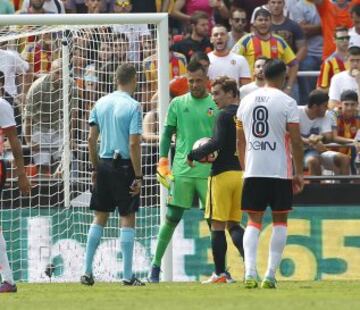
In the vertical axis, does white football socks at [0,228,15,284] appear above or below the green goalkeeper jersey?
below

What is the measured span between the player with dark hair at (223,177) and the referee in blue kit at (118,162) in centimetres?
65

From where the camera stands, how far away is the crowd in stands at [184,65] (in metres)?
16.8

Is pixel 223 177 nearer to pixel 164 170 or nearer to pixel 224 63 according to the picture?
Answer: pixel 164 170

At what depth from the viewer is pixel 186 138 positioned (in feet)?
49.2

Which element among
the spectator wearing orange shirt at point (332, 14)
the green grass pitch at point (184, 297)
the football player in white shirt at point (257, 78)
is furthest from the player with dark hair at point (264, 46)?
the green grass pitch at point (184, 297)

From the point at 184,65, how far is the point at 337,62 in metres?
2.13

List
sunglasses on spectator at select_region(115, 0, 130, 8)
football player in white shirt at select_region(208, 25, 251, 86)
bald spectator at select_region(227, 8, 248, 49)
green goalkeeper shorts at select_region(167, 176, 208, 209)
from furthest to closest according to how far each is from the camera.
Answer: sunglasses on spectator at select_region(115, 0, 130, 8)
bald spectator at select_region(227, 8, 248, 49)
football player in white shirt at select_region(208, 25, 251, 86)
green goalkeeper shorts at select_region(167, 176, 208, 209)

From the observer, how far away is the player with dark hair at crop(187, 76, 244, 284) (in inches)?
545

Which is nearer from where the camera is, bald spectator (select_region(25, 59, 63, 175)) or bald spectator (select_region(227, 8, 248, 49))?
bald spectator (select_region(25, 59, 63, 175))

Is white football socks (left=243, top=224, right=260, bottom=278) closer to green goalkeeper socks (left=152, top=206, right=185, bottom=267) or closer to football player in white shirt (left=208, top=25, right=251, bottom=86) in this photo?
green goalkeeper socks (left=152, top=206, right=185, bottom=267)

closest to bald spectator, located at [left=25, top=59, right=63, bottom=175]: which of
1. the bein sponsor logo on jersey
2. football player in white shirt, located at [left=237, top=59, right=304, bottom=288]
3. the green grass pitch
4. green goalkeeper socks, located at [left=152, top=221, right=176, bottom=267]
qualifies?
green goalkeeper socks, located at [left=152, top=221, right=176, bottom=267]

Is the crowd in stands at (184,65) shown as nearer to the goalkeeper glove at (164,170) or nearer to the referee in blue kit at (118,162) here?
the goalkeeper glove at (164,170)

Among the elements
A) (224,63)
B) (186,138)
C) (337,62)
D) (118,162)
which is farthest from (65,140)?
(337,62)

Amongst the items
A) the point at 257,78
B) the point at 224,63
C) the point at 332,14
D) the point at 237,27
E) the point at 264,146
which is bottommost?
the point at 264,146
